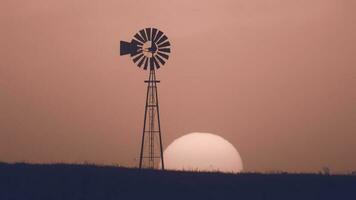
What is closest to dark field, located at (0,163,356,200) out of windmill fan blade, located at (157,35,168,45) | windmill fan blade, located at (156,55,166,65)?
windmill fan blade, located at (156,55,166,65)

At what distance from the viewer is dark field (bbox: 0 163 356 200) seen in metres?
14.3

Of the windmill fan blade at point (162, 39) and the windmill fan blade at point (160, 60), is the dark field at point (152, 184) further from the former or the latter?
the windmill fan blade at point (162, 39)

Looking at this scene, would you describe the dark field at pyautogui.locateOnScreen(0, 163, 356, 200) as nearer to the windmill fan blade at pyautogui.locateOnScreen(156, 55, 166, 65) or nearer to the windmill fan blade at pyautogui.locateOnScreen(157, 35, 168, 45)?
the windmill fan blade at pyautogui.locateOnScreen(156, 55, 166, 65)

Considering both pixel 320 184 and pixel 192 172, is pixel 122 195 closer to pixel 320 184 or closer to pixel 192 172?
pixel 192 172

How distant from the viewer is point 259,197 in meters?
14.6

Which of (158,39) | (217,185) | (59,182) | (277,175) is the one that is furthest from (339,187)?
(158,39)

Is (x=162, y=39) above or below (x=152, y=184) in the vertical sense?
above

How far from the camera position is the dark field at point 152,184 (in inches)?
563

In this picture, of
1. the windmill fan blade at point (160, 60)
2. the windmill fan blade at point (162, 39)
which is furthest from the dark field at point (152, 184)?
the windmill fan blade at point (162, 39)

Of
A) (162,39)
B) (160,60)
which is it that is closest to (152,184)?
(160,60)

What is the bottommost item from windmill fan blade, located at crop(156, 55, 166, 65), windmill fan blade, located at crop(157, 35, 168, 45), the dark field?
the dark field

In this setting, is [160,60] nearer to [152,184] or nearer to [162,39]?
[162,39]

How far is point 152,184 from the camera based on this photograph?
14.9m

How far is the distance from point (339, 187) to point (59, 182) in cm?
649
